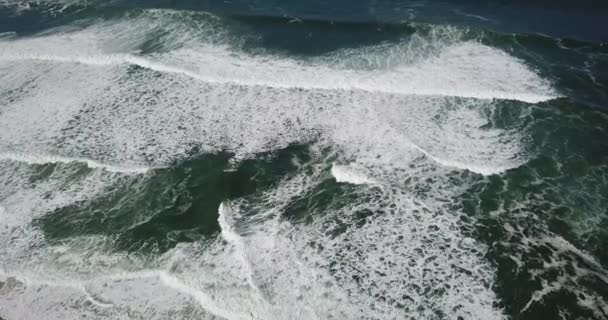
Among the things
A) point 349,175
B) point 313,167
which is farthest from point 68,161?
point 349,175

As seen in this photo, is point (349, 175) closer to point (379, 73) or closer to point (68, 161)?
point (379, 73)

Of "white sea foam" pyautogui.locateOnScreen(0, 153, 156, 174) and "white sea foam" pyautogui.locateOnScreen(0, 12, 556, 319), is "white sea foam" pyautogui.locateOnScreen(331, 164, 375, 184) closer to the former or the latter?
"white sea foam" pyautogui.locateOnScreen(0, 12, 556, 319)

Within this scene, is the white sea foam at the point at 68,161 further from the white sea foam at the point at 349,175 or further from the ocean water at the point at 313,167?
the white sea foam at the point at 349,175

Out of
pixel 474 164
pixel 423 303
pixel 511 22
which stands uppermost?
pixel 511 22

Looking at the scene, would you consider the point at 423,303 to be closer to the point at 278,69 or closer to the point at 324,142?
the point at 324,142

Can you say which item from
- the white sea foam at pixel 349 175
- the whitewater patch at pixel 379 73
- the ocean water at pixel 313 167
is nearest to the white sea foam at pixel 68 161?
the ocean water at pixel 313 167

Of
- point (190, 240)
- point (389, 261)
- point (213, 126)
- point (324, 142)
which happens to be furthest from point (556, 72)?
point (190, 240)

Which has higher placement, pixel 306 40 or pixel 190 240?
pixel 306 40

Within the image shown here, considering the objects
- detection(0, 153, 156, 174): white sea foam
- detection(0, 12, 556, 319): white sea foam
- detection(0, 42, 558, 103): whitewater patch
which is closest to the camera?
detection(0, 12, 556, 319): white sea foam

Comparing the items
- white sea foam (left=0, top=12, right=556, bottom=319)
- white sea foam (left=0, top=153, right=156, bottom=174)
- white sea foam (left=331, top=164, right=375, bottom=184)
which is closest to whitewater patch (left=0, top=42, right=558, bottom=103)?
white sea foam (left=0, top=12, right=556, bottom=319)
